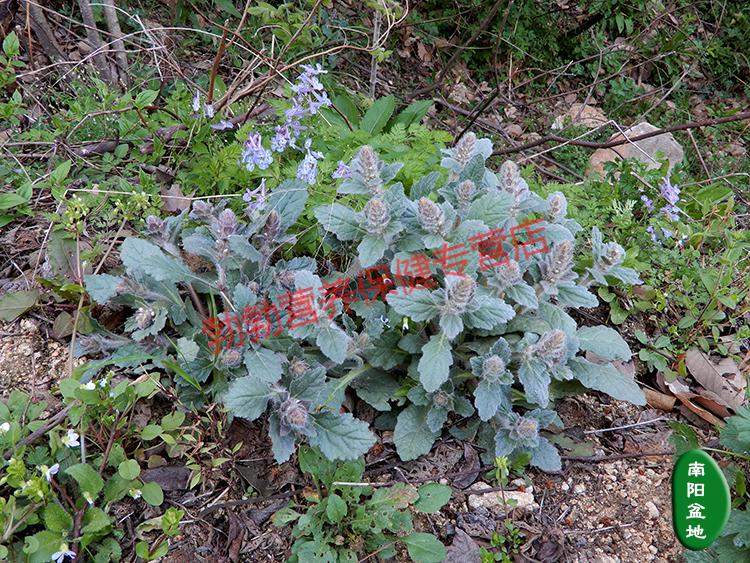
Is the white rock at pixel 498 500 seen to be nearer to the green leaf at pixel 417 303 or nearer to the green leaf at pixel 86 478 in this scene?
the green leaf at pixel 417 303

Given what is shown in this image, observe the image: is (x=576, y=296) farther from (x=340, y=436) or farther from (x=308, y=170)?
(x=308, y=170)

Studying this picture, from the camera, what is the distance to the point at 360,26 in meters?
4.25

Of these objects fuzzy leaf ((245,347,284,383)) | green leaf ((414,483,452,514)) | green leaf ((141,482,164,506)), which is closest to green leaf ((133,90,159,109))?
fuzzy leaf ((245,347,284,383))

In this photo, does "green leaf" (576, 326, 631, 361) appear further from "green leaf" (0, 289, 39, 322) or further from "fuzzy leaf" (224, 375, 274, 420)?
"green leaf" (0, 289, 39, 322)

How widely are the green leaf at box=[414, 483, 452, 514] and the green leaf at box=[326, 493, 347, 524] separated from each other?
24 cm

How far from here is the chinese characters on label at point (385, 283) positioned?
6.64 ft

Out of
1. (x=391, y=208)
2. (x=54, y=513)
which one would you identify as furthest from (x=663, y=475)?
(x=54, y=513)

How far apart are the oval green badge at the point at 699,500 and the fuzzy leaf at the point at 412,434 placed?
77 centimetres

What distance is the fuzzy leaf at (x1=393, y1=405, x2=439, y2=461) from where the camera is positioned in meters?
2.12

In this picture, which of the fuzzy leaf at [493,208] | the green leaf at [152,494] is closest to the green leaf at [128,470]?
the green leaf at [152,494]

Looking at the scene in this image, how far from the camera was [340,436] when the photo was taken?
194 cm

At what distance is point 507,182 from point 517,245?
23 centimetres

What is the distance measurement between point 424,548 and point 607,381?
84 centimetres

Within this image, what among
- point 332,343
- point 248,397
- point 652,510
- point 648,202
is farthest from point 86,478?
point 648,202
